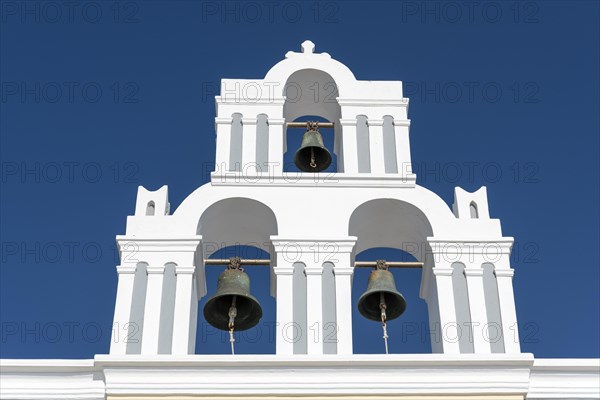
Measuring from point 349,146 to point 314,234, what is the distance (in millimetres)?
1865

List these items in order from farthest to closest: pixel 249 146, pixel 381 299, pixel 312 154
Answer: pixel 312 154 → pixel 249 146 → pixel 381 299

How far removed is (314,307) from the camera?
634 inches

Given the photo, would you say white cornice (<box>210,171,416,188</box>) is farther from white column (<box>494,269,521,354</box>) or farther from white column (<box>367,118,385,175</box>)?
white column (<box>494,269,521,354</box>)

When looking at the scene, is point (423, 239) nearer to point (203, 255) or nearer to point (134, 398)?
point (203, 255)

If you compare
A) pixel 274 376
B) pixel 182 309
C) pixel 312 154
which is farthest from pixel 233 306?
pixel 312 154

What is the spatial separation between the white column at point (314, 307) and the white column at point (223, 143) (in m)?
1.96

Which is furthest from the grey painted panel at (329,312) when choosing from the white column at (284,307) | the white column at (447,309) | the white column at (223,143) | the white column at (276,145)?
the white column at (223,143)

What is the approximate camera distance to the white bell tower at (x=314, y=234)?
52.4 ft

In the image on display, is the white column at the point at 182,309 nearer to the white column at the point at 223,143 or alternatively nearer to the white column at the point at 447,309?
the white column at the point at 223,143

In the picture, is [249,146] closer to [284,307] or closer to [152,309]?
[284,307]

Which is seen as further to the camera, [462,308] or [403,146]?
[403,146]

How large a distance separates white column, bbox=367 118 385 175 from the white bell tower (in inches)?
0.8

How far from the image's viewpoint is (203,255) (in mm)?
17234

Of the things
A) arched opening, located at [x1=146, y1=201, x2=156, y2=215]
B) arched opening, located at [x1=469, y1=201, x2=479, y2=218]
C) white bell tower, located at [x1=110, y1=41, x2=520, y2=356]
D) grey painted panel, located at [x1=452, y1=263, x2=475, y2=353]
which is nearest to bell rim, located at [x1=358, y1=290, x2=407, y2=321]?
white bell tower, located at [x1=110, y1=41, x2=520, y2=356]
